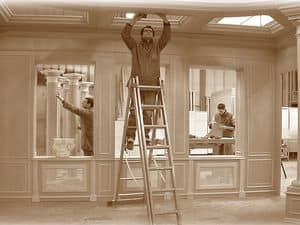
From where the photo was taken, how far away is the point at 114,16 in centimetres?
613

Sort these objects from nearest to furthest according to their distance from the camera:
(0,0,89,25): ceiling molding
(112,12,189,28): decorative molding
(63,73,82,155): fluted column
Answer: (0,0,89,25): ceiling molding, (112,12,189,28): decorative molding, (63,73,82,155): fluted column

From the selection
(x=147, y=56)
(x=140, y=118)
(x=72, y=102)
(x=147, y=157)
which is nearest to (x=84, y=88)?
(x=72, y=102)

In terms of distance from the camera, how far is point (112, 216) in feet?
18.3

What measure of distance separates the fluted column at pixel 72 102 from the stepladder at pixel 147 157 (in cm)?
350

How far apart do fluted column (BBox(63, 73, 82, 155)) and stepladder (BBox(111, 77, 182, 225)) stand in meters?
3.50

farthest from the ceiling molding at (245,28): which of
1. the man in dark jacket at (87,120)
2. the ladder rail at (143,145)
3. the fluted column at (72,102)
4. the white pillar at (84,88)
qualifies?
the white pillar at (84,88)

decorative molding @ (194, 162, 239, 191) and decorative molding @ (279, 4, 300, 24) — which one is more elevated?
decorative molding @ (279, 4, 300, 24)

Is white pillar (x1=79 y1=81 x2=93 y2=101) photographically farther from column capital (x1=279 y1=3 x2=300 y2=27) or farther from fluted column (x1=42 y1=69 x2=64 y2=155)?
column capital (x1=279 y1=3 x2=300 y2=27)

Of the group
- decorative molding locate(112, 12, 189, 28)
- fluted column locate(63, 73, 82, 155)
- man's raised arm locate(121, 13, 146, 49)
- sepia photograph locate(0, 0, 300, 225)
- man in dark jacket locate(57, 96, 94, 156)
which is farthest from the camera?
fluted column locate(63, 73, 82, 155)

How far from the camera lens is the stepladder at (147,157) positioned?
489cm

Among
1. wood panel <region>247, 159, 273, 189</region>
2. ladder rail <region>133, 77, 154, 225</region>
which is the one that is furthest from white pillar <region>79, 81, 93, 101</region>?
ladder rail <region>133, 77, 154, 225</region>

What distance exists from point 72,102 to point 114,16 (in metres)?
4.50

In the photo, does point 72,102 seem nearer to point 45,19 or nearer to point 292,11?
point 45,19

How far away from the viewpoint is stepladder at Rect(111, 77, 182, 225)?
16.1 ft
